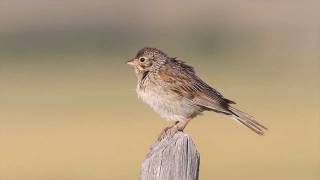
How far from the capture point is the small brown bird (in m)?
10.0

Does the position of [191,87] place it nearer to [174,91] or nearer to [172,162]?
[174,91]

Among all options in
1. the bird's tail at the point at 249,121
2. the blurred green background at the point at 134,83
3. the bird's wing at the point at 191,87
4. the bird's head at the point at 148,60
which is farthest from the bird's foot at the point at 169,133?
the blurred green background at the point at 134,83

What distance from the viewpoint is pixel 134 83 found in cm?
2930

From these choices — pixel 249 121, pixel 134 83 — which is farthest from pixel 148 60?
pixel 134 83

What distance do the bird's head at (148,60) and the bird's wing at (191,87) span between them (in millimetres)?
136

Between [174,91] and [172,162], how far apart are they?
138 inches

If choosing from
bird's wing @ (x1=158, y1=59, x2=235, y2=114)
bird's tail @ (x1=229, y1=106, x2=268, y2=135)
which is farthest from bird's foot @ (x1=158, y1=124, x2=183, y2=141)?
bird's tail @ (x1=229, y1=106, x2=268, y2=135)

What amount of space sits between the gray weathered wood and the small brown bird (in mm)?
2834

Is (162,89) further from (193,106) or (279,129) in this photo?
(279,129)

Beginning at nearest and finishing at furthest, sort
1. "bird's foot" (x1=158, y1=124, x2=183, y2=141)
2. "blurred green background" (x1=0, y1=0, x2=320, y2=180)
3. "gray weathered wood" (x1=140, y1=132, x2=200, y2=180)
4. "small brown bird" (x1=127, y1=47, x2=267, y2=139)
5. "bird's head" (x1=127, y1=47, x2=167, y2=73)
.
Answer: "gray weathered wood" (x1=140, y1=132, x2=200, y2=180)
"bird's foot" (x1=158, y1=124, x2=183, y2=141)
"small brown bird" (x1=127, y1=47, x2=267, y2=139)
"bird's head" (x1=127, y1=47, x2=167, y2=73)
"blurred green background" (x1=0, y1=0, x2=320, y2=180)

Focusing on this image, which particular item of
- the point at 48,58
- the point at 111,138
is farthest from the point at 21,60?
the point at 111,138

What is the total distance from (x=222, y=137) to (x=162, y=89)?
1555 cm

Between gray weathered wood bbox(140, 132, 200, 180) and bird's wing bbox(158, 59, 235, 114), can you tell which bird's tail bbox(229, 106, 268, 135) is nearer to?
bird's wing bbox(158, 59, 235, 114)

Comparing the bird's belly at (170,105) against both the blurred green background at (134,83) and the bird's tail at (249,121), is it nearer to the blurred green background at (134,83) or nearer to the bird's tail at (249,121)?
the bird's tail at (249,121)
